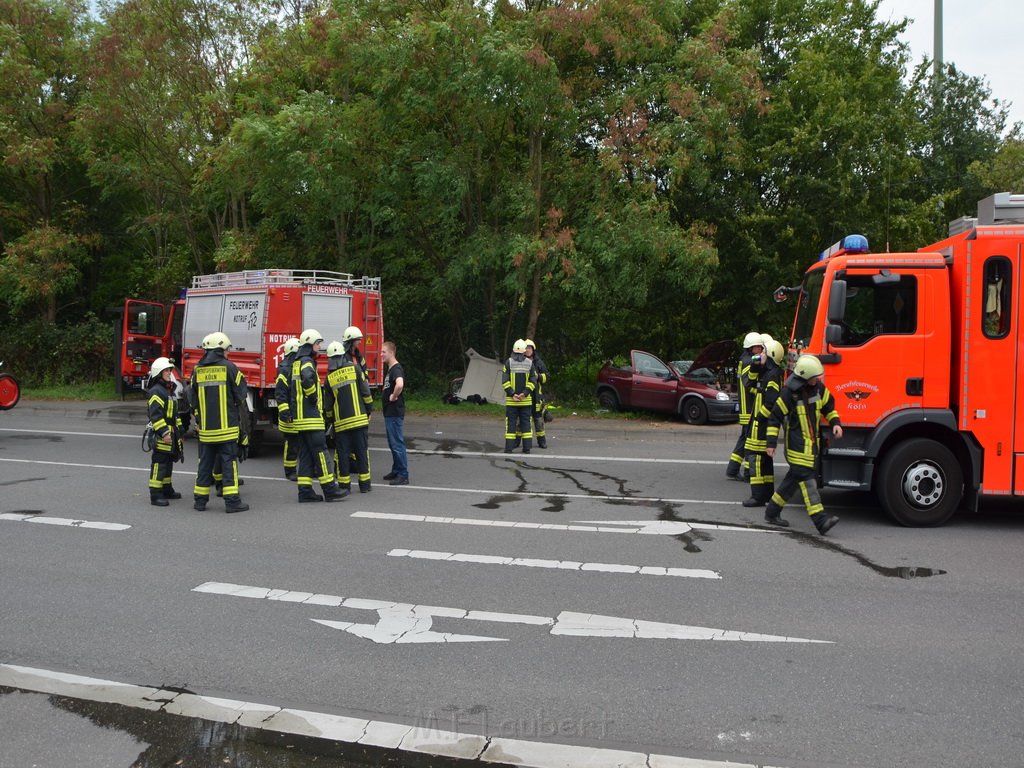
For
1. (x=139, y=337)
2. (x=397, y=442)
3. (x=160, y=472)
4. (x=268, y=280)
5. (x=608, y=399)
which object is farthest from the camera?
(x=608, y=399)

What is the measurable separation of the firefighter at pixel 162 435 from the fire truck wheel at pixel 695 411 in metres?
10.0

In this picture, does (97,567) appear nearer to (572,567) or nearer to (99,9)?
(572,567)

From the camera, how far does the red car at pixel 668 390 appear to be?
53.0 feet

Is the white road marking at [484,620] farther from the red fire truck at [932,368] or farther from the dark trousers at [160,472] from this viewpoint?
the dark trousers at [160,472]

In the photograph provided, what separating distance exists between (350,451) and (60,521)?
9.99ft

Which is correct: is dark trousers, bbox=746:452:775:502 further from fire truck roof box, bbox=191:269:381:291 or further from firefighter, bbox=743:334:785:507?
fire truck roof box, bbox=191:269:381:291

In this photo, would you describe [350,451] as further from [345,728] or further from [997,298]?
[997,298]

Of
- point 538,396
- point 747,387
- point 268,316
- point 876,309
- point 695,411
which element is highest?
point 268,316

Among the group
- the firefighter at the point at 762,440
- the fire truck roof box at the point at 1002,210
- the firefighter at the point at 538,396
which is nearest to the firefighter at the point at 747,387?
the firefighter at the point at 762,440

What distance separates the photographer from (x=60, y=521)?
8.34m

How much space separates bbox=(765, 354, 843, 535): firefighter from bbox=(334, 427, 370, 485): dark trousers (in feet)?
15.3

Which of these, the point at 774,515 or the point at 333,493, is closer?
the point at 774,515

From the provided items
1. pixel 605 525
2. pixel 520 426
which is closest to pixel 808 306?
pixel 605 525

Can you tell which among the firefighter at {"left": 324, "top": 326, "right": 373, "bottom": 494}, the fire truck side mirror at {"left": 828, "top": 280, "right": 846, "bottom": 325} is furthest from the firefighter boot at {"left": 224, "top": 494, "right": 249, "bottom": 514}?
the fire truck side mirror at {"left": 828, "top": 280, "right": 846, "bottom": 325}
